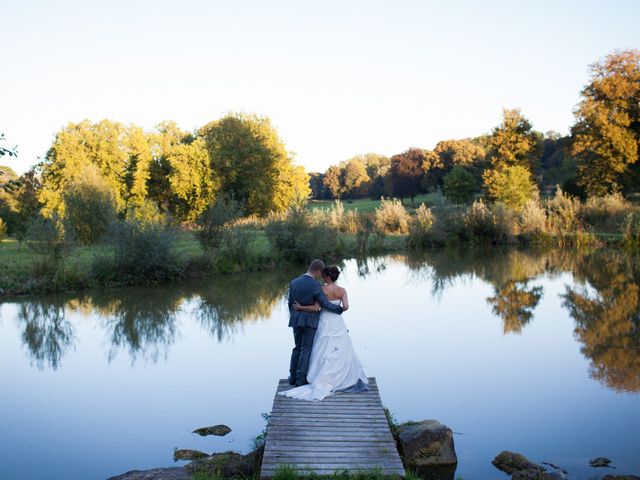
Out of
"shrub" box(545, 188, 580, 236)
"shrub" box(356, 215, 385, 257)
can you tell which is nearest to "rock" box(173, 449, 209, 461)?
"shrub" box(356, 215, 385, 257)

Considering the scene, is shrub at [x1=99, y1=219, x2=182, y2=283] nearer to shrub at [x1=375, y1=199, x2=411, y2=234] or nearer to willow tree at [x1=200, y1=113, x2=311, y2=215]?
shrub at [x1=375, y1=199, x2=411, y2=234]

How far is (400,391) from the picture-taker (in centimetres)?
838

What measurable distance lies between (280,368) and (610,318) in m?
7.65

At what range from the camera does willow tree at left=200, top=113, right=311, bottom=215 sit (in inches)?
1531

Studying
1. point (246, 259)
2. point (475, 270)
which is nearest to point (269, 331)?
point (246, 259)

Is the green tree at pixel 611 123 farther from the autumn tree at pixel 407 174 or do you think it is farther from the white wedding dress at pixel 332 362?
the white wedding dress at pixel 332 362

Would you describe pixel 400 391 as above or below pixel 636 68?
below

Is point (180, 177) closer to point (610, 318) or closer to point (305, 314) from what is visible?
point (610, 318)

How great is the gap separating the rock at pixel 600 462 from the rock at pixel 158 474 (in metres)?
4.01

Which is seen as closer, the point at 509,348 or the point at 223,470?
the point at 223,470

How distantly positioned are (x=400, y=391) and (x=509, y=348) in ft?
11.6

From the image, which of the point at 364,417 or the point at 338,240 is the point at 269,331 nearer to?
the point at 364,417

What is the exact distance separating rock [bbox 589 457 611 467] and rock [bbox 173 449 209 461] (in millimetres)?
3979

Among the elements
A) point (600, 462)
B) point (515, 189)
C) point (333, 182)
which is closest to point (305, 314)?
point (600, 462)
